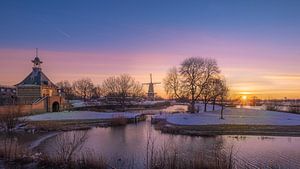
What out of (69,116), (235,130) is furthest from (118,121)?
(235,130)

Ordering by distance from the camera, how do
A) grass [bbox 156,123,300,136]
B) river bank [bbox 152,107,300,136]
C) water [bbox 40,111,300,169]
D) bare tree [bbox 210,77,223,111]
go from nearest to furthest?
water [bbox 40,111,300,169] → grass [bbox 156,123,300,136] → river bank [bbox 152,107,300,136] → bare tree [bbox 210,77,223,111]

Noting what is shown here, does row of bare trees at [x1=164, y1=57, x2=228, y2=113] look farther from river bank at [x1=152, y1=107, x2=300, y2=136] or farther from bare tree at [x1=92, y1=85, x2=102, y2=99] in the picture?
bare tree at [x1=92, y1=85, x2=102, y2=99]

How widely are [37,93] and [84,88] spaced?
57519 millimetres

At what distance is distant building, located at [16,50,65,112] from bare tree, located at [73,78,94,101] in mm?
51241

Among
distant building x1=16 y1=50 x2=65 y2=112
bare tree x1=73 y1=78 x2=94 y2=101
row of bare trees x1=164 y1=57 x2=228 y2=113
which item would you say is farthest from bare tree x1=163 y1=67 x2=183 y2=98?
bare tree x1=73 y1=78 x2=94 y2=101

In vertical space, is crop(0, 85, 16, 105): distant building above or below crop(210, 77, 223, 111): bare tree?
below

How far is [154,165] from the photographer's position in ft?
39.8

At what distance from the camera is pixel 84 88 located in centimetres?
11831

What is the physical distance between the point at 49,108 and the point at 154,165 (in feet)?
174

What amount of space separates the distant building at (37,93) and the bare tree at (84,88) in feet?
168

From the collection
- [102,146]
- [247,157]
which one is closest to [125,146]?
[102,146]

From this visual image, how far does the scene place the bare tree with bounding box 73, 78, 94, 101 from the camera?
119m

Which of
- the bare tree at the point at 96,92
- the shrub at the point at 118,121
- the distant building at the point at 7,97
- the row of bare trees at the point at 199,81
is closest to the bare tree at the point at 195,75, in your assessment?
the row of bare trees at the point at 199,81

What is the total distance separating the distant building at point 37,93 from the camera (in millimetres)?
58600
